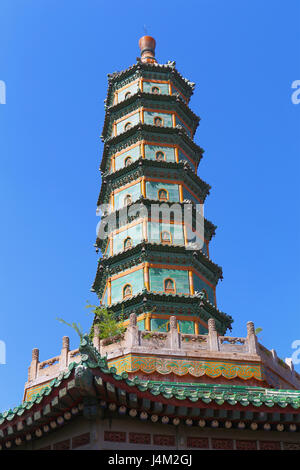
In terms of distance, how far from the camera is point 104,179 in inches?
1390

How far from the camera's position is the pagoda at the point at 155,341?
1339 centimetres

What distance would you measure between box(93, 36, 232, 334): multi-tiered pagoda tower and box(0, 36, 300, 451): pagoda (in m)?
0.07

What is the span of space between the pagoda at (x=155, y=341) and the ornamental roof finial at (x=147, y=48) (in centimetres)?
10

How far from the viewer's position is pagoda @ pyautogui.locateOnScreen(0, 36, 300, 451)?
13.4 meters

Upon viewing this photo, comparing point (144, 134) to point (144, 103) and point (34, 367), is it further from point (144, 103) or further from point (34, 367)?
point (34, 367)

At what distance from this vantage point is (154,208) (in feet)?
106

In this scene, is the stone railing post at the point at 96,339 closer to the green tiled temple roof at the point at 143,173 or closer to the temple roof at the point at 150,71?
the green tiled temple roof at the point at 143,173

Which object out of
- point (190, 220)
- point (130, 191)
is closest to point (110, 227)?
point (130, 191)

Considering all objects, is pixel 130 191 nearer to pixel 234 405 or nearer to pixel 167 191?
pixel 167 191

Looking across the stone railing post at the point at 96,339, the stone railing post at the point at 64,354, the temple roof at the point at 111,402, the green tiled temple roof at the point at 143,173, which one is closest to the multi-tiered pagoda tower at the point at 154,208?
the green tiled temple roof at the point at 143,173

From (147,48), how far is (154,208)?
16.2 metres

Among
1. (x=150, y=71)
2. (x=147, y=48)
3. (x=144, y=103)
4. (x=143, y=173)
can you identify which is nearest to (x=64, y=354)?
(x=143, y=173)

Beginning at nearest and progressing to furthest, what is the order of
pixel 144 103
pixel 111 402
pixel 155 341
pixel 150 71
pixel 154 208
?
pixel 111 402
pixel 155 341
pixel 154 208
pixel 144 103
pixel 150 71

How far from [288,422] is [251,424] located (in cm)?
87
